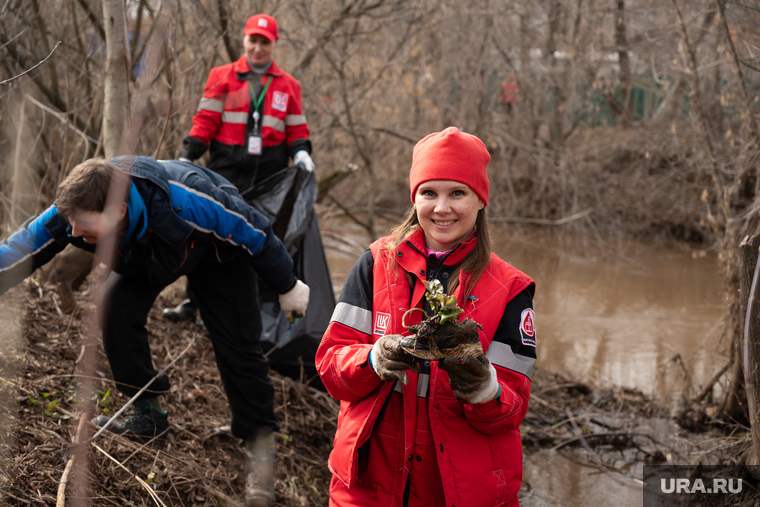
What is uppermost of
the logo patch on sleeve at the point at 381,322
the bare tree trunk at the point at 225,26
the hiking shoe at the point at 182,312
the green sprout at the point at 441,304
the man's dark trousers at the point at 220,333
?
the bare tree trunk at the point at 225,26

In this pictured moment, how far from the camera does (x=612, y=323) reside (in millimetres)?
6316

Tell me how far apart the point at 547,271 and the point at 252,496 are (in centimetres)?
623

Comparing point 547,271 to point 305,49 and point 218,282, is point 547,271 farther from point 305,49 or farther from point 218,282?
point 218,282

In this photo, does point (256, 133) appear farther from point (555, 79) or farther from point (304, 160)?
point (555, 79)

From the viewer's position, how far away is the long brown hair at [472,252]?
1708mm

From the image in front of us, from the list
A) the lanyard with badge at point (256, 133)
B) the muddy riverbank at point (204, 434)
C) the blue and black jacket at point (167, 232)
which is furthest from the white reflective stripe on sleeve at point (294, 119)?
the muddy riverbank at point (204, 434)

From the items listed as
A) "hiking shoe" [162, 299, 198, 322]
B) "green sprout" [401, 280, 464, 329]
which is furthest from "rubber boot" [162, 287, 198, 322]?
"green sprout" [401, 280, 464, 329]

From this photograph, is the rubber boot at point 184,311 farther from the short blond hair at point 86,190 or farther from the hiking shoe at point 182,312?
the short blond hair at point 86,190

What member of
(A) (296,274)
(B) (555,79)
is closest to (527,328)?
(A) (296,274)

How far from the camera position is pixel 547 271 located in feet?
26.6

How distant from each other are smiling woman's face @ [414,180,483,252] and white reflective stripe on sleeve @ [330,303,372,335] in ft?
1.03

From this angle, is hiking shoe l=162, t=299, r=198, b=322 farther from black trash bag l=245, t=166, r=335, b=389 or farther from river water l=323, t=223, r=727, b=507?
river water l=323, t=223, r=727, b=507

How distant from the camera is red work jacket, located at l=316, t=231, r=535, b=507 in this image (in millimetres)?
1592

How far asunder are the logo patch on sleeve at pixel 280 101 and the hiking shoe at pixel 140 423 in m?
2.17
